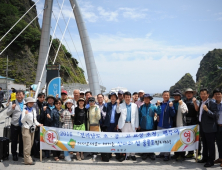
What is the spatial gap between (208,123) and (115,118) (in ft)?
8.08

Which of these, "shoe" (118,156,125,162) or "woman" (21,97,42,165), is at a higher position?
"woman" (21,97,42,165)

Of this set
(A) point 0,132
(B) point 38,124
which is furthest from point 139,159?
(A) point 0,132

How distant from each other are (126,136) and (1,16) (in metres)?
39.7

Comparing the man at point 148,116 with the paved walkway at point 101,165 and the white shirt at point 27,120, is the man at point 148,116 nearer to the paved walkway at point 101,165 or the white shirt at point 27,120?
the paved walkway at point 101,165

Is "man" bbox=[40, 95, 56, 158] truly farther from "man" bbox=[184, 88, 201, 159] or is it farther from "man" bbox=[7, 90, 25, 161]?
"man" bbox=[184, 88, 201, 159]

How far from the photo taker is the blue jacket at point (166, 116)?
585cm

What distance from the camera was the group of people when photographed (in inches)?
219

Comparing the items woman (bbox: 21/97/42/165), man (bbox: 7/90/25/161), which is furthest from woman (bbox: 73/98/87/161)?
man (bbox: 7/90/25/161)

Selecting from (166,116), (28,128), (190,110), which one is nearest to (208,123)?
(190,110)

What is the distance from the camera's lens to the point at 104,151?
571cm

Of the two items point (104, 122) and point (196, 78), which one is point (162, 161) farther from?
point (196, 78)

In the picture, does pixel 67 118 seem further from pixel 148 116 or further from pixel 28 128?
pixel 148 116

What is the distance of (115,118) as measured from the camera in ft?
19.9

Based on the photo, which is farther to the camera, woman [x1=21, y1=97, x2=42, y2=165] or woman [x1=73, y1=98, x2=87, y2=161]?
woman [x1=73, y1=98, x2=87, y2=161]
